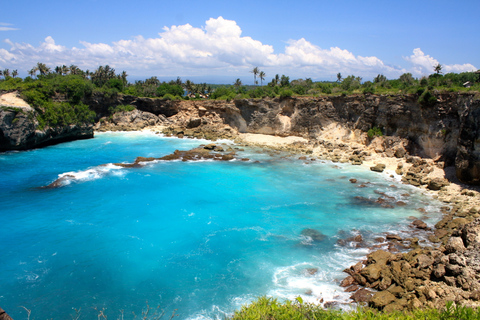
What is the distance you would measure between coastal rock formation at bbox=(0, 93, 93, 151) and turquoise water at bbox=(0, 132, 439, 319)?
584 cm

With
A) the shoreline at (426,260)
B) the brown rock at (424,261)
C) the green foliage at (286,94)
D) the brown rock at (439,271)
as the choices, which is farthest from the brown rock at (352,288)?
the green foliage at (286,94)

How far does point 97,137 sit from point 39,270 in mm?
43044

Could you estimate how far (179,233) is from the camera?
20828 mm

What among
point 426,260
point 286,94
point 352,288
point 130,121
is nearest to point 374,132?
point 286,94

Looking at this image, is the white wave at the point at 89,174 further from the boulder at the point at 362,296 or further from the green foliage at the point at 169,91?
the green foliage at the point at 169,91

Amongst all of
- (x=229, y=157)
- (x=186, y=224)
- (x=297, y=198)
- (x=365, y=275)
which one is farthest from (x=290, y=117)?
(x=365, y=275)

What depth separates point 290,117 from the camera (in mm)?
51781

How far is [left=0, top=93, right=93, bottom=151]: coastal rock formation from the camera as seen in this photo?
39781mm

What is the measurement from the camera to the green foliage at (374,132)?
41334 millimetres

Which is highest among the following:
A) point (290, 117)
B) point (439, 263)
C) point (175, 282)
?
point (290, 117)

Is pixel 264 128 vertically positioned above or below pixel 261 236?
above

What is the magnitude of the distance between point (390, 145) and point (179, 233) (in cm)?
3064

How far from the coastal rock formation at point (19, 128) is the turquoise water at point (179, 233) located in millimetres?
5836

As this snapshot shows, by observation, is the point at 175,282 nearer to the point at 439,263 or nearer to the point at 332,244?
the point at 332,244
